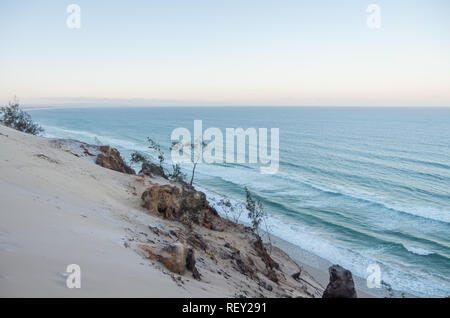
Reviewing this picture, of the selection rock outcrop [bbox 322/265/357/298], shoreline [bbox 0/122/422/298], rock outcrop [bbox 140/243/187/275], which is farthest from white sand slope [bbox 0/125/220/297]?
shoreline [bbox 0/122/422/298]

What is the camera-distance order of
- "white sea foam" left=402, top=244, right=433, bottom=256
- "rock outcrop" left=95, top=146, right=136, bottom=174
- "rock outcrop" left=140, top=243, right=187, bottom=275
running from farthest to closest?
"rock outcrop" left=95, top=146, right=136, bottom=174 < "white sea foam" left=402, top=244, right=433, bottom=256 < "rock outcrop" left=140, top=243, right=187, bottom=275

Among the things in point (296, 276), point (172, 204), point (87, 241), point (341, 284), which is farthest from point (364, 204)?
point (87, 241)

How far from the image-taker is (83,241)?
7922 mm

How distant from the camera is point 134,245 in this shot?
9.09 meters

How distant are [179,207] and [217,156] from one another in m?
42.5

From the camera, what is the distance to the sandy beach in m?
5.61

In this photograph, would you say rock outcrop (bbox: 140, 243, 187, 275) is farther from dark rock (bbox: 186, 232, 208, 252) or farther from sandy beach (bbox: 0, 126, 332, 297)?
dark rock (bbox: 186, 232, 208, 252)

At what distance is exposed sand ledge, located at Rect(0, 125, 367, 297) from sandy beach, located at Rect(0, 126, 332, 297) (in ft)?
0.06

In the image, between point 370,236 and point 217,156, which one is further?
A: point 217,156

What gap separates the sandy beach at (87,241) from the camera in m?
5.61

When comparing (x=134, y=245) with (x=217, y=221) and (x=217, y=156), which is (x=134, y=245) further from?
(x=217, y=156)

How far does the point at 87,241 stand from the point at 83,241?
0.13 meters

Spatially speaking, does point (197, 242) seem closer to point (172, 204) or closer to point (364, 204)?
point (172, 204)
